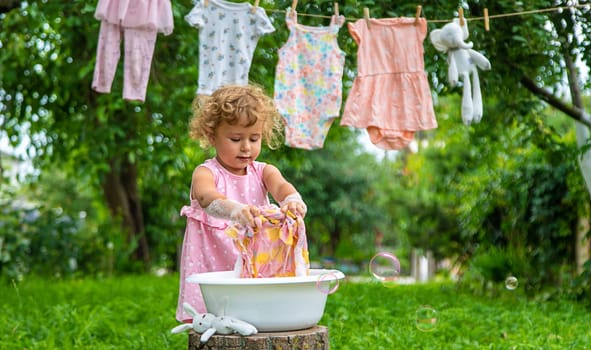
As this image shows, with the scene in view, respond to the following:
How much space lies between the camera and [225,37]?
4273 mm

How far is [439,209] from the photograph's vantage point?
12305mm

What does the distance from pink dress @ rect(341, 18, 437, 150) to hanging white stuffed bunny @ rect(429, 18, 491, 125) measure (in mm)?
378

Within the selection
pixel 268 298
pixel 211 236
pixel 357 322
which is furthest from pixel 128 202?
pixel 268 298

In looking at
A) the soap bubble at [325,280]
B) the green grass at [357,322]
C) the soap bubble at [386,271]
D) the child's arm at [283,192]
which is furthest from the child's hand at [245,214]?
the green grass at [357,322]

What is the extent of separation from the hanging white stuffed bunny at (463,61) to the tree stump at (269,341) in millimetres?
1862

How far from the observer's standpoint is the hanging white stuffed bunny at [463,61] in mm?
3794

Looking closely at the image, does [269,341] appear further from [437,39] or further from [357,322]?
[437,39]

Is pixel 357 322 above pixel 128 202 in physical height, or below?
below

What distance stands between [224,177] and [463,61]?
175 cm

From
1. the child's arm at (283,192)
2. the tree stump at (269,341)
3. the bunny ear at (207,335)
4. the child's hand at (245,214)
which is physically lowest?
the tree stump at (269,341)

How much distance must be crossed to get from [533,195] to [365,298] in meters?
2.56

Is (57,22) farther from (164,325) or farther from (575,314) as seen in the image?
(575,314)

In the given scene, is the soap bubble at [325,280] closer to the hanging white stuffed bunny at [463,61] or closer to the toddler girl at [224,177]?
the toddler girl at [224,177]

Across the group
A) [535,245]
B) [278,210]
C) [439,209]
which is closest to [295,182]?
[439,209]
